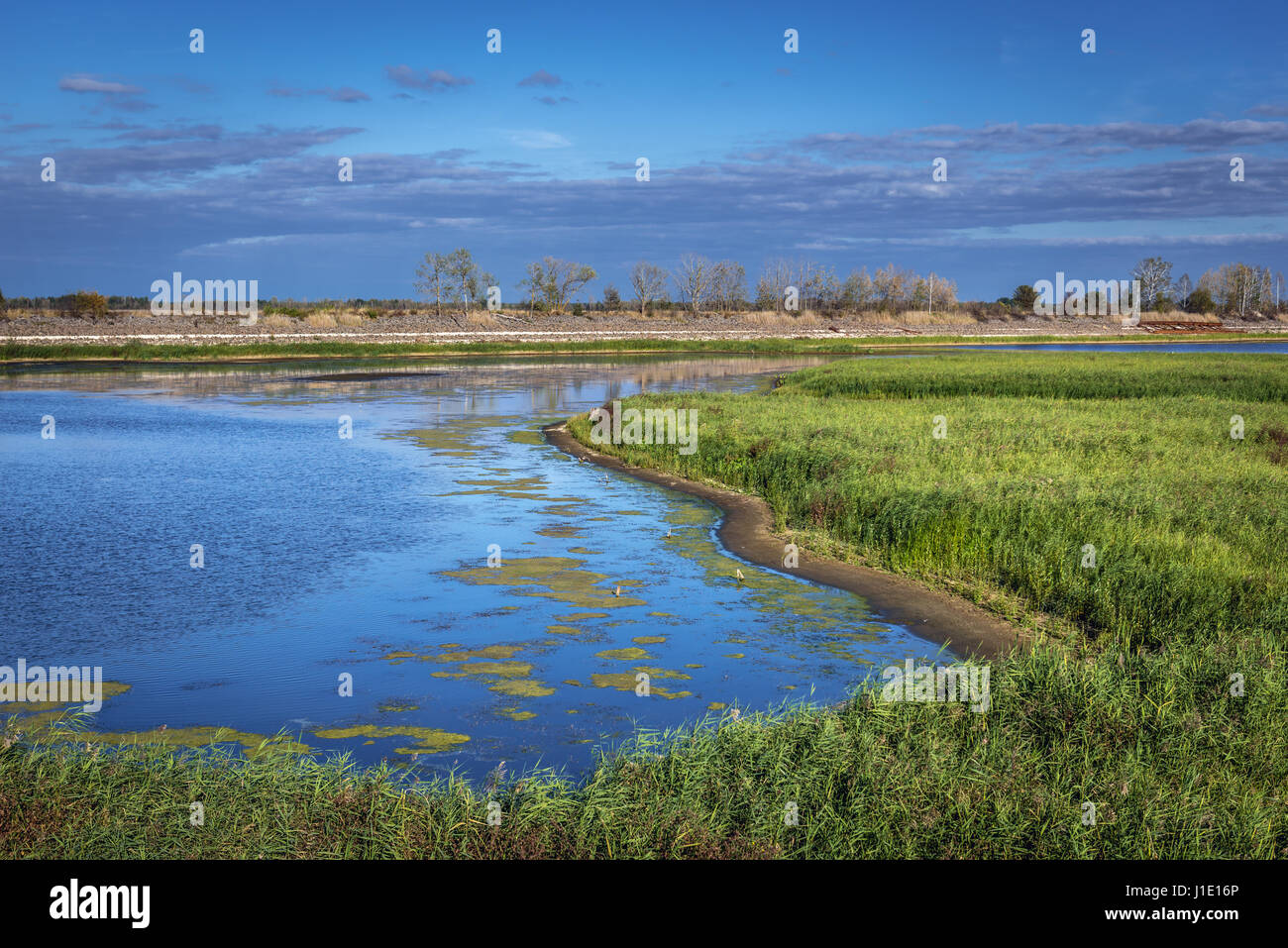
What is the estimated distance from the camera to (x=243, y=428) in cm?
2972

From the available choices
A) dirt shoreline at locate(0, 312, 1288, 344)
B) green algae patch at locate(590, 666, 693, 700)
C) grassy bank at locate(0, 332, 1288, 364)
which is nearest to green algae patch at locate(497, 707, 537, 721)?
green algae patch at locate(590, 666, 693, 700)

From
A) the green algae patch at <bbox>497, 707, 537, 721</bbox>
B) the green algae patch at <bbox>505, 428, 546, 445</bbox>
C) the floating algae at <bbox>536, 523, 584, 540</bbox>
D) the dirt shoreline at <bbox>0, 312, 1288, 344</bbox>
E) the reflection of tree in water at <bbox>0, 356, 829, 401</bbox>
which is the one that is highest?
the dirt shoreline at <bbox>0, 312, 1288, 344</bbox>

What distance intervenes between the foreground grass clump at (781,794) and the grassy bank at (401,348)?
58.7 metres

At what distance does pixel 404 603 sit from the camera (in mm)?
12305

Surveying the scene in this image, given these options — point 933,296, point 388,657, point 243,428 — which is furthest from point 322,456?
point 933,296

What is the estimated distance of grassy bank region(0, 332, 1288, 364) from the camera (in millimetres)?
59781

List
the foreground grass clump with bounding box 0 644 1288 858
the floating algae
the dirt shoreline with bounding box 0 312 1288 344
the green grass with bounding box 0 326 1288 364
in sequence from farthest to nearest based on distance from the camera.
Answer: the dirt shoreline with bounding box 0 312 1288 344, the green grass with bounding box 0 326 1288 364, the floating algae, the foreground grass clump with bounding box 0 644 1288 858

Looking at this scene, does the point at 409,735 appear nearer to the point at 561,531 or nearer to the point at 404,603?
the point at 404,603

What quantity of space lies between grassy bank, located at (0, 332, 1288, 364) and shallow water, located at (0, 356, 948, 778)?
126 ft

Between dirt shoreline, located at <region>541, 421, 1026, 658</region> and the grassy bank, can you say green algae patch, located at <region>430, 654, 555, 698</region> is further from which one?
the grassy bank

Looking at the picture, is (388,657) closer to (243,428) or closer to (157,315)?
(243,428)

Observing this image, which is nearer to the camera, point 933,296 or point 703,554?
point 703,554

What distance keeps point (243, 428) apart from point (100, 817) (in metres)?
24.9
